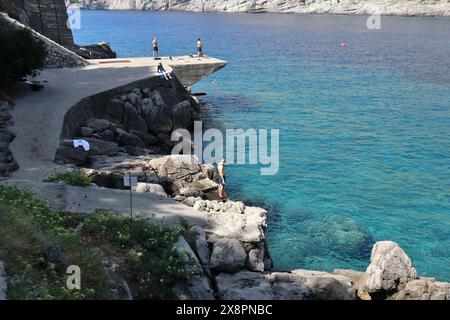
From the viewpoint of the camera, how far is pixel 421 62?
224 feet

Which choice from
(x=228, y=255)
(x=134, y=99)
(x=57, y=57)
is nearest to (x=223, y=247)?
(x=228, y=255)

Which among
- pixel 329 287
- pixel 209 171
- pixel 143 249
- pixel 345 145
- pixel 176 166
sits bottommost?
pixel 329 287

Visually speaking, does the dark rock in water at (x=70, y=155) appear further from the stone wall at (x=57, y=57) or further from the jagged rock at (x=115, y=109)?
the stone wall at (x=57, y=57)

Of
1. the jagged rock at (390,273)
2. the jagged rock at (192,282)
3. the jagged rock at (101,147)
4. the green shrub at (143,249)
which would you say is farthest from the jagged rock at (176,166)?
the jagged rock at (390,273)

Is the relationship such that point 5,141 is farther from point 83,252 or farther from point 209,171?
point 83,252

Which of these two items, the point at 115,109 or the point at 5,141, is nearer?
the point at 5,141

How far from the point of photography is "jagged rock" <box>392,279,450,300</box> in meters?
15.4

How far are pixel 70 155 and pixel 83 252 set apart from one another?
11499 millimetres

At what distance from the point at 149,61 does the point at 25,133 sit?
21.5 metres

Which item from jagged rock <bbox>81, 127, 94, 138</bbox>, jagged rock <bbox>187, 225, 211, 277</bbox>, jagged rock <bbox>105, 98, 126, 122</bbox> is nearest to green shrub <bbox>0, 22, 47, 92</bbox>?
jagged rock <bbox>105, 98, 126, 122</bbox>

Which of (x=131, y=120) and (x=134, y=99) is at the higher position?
(x=134, y=99)

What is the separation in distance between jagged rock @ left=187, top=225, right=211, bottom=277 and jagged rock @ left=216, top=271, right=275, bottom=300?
54cm

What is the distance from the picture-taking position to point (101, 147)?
25.8 m

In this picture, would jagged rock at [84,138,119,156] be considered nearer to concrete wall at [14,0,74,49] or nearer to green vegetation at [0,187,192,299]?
green vegetation at [0,187,192,299]
